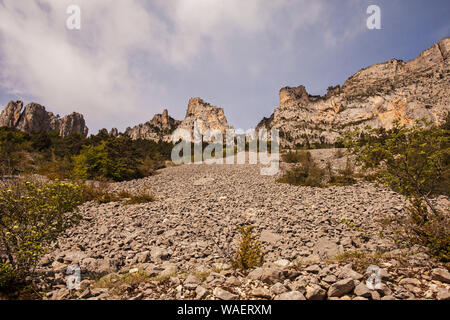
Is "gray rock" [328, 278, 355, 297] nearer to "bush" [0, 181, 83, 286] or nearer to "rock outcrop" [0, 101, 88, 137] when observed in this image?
"bush" [0, 181, 83, 286]

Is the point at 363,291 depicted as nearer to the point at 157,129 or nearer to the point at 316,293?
the point at 316,293

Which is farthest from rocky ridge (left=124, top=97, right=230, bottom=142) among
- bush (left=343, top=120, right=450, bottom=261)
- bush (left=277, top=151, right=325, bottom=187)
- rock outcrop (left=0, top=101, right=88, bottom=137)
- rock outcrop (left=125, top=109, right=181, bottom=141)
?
bush (left=343, top=120, right=450, bottom=261)

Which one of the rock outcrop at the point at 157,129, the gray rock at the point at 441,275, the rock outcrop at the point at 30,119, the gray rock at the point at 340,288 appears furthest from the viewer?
the rock outcrop at the point at 157,129

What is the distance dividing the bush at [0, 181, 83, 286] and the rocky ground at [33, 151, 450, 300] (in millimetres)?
577

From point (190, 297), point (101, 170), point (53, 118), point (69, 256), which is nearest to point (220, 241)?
point (190, 297)

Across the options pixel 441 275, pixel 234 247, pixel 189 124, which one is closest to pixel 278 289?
pixel 441 275

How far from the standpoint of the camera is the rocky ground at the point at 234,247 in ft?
10.9

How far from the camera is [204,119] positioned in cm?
13688

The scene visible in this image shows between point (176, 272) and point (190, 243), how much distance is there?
1.74 metres

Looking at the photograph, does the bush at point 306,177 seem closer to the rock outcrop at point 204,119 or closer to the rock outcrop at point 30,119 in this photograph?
the rock outcrop at point 30,119

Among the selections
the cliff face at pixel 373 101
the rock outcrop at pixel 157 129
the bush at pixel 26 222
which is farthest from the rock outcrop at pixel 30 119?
the cliff face at pixel 373 101

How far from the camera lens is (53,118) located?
3974 inches

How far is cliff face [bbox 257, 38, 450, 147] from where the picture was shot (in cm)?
8475

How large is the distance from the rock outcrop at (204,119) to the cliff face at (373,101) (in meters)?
32.6
